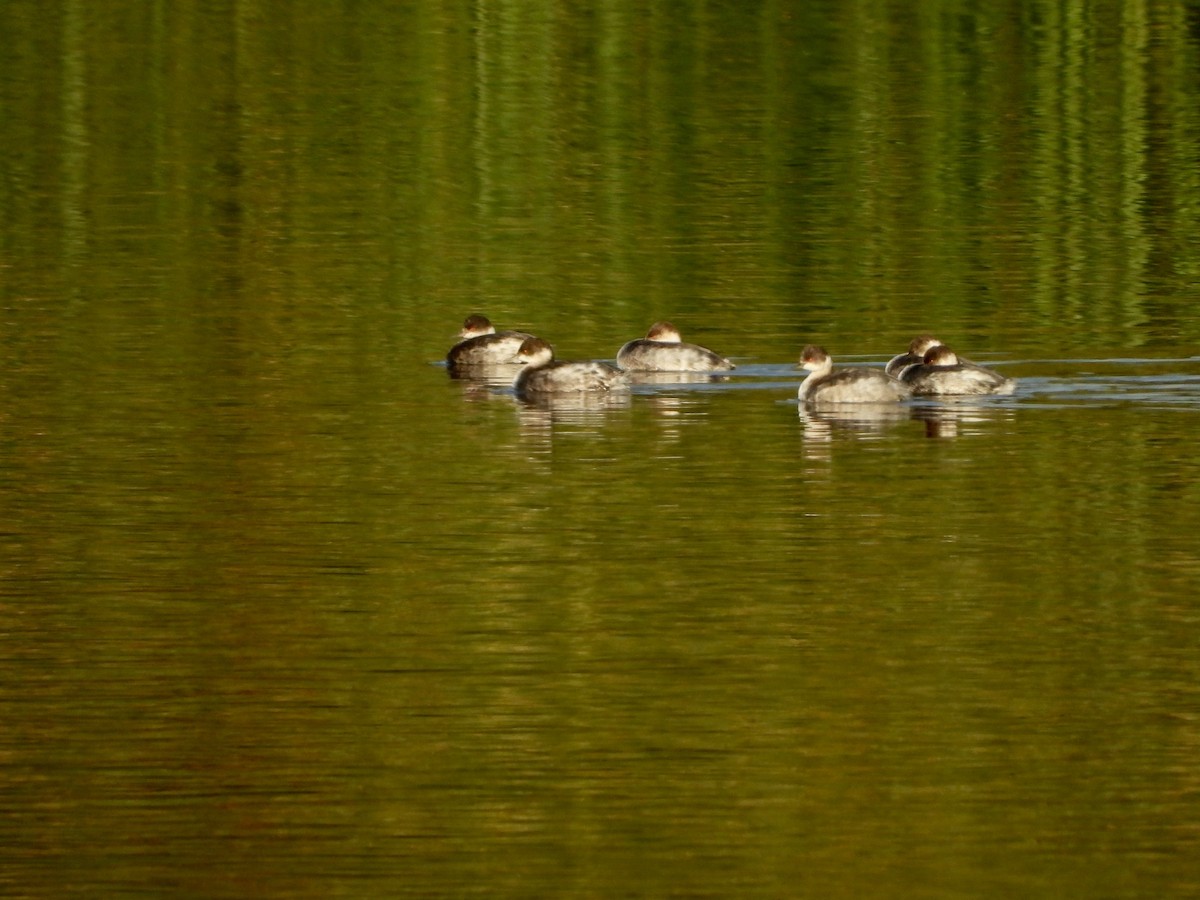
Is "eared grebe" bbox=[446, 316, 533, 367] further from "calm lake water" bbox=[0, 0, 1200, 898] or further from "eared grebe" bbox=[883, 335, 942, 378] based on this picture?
"eared grebe" bbox=[883, 335, 942, 378]

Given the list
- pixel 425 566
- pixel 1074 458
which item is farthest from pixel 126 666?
pixel 1074 458

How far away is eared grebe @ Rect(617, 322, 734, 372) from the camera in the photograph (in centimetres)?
2359

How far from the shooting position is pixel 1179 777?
12109mm

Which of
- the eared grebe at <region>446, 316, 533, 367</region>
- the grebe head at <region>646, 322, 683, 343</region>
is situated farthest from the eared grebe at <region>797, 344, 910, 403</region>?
the eared grebe at <region>446, 316, 533, 367</region>

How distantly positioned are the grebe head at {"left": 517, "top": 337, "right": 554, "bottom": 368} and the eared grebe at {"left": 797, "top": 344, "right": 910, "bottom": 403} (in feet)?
7.90

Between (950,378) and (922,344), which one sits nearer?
(950,378)

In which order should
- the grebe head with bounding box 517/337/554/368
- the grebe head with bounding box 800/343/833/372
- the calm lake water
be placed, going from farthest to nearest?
the grebe head with bounding box 517/337/554/368 → the grebe head with bounding box 800/343/833/372 → the calm lake water

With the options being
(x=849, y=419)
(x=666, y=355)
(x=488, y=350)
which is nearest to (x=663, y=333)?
(x=666, y=355)

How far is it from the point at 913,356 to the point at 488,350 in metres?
3.87

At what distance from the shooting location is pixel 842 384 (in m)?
21.9

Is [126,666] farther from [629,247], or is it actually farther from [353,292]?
[629,247]

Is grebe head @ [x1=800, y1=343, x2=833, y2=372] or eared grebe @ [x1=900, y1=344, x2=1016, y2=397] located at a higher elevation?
grebe head @ [x1=800, y1=343, x2=833, y2=372]

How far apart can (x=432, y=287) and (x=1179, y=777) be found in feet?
59.0

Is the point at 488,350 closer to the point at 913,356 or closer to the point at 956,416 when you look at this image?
the point at 913,356
